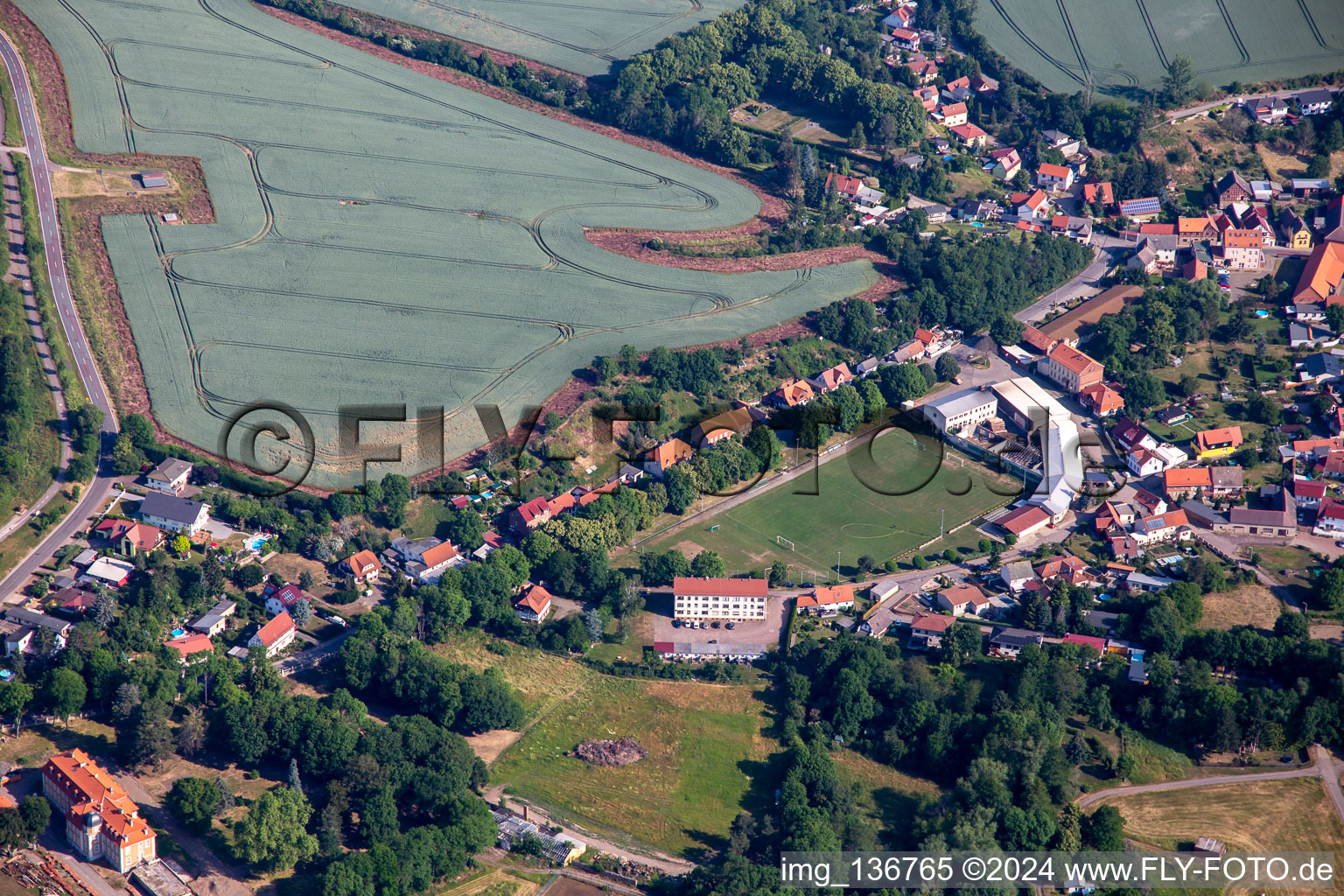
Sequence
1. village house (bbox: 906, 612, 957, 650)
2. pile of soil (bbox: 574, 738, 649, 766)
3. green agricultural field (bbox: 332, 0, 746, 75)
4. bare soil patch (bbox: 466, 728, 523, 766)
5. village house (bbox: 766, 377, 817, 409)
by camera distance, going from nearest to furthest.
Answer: pile of soil (bbox: 574, 738, 649, 766) → bare soil patch (bbox: 466, 728, 523, 766) → village house (bbox: 906, 612, 957, 650) → village house (bbox: 766, 377, 817, 409) → green agricultural field (bbox: 332, 0, 746, 75)

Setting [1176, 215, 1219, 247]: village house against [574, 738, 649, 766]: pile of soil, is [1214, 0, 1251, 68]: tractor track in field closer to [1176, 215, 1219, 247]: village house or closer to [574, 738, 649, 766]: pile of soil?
[1176, 215, 1219, 247]: village house

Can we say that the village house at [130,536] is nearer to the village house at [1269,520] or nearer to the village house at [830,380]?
the village house at [830,380]

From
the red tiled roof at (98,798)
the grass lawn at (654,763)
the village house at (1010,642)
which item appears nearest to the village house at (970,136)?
the village house at (1010,642)

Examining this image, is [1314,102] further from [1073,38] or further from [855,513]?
[855,513]

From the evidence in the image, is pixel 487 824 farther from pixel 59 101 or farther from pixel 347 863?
pixel 59 101

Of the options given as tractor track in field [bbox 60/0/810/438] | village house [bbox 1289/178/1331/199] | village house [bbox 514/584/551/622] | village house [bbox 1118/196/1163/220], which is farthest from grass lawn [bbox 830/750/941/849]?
village house [bbox 1289/178/1331/199]

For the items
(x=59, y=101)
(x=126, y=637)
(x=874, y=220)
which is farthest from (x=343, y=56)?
(x=126, y=637)

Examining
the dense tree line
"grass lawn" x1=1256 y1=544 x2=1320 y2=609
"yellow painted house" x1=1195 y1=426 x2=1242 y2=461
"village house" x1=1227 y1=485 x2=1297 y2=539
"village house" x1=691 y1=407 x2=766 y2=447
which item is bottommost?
"grass lawn" x1=1256 y1=544 x2=1320 y2=609
